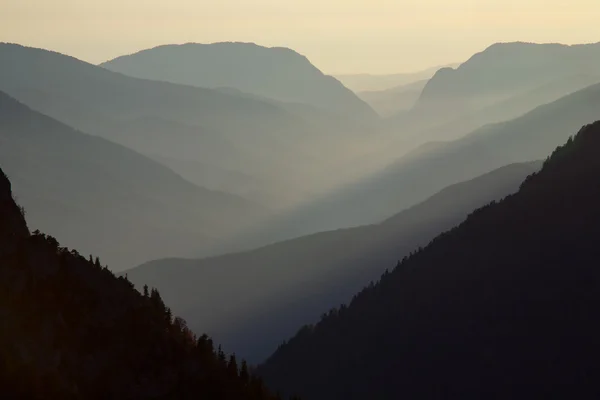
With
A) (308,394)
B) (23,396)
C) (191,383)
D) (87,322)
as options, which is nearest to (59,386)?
(23,396)

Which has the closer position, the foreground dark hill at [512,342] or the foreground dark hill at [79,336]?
the foreground dark hill at [79,336]

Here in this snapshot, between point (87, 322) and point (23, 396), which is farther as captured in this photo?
point (87, 322)

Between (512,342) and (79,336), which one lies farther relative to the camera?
(512,342)

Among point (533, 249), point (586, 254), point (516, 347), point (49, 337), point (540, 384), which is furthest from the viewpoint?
point (533, 249)

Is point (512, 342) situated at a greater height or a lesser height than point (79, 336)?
lesser

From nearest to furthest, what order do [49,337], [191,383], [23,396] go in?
[23,396] → [49,337] → [191,383]

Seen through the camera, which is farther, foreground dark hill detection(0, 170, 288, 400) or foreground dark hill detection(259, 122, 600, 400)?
foreground dark hill detection(259, 122, 600, 400)

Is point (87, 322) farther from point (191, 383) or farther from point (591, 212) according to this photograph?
point (591, 212)

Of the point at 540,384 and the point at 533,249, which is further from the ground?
the point at 533,249
